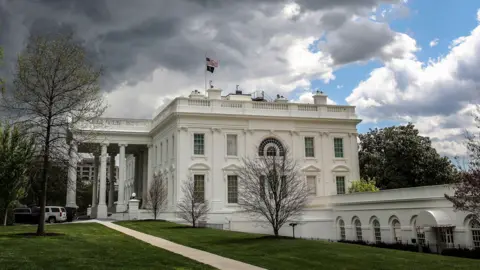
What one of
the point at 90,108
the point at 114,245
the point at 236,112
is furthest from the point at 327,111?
the point at 114,245

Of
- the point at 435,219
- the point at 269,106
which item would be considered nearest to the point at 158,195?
the point at 269,106

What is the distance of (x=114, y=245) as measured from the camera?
2169 cm

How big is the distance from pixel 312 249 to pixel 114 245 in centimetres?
875

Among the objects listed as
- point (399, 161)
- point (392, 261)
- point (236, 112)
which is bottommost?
point (392, 261)

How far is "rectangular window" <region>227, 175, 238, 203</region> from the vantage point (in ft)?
156

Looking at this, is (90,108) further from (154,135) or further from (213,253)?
(154,135)

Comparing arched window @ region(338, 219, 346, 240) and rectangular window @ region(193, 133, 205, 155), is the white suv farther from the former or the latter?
arched window @ region(338, 219, 346, 240)

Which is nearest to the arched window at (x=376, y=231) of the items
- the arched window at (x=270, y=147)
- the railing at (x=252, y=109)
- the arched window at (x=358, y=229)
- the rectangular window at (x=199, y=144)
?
the arched window at (x=358, y=229)

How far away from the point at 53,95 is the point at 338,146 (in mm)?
34420

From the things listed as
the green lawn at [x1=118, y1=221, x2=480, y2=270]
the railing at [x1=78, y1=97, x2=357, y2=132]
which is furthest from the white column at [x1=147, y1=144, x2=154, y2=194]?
the green lawn at [x1=118, y1=221, x2=480, y2=270]

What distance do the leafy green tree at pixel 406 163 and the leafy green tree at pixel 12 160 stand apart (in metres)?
40.8

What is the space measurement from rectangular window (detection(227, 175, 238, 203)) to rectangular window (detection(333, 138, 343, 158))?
39.1 feet

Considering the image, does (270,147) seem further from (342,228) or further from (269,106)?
(342,228)

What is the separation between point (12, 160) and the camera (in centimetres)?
3061
